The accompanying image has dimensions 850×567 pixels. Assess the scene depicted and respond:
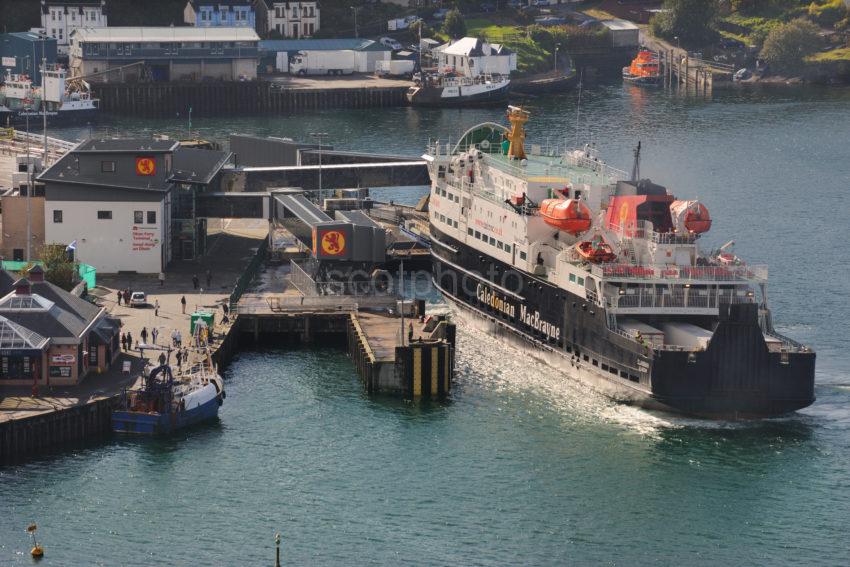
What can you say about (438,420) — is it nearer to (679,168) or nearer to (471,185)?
(471,185)

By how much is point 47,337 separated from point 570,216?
86.6ft

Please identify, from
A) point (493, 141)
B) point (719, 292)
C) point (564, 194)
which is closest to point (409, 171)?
point (493, 141)

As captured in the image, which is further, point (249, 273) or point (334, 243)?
point (249, 273)

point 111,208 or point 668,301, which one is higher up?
point 111,208

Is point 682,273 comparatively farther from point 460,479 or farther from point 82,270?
point 82,270

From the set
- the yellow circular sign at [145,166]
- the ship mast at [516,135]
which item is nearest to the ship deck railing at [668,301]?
the ship mast at [516,135]

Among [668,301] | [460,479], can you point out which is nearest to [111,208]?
[668,301]

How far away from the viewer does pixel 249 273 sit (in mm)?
101375

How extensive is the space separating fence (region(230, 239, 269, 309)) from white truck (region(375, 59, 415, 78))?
288 ft

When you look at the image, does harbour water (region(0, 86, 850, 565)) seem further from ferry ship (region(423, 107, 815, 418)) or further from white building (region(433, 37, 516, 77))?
white building (region(433, 37, 516, 77))

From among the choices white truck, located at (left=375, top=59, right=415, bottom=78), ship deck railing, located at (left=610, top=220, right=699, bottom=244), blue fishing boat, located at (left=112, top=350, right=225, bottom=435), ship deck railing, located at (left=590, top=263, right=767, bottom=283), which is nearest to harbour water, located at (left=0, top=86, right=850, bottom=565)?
blue fishing boat, located at (left=112, top=350, right=225, bottom=435)

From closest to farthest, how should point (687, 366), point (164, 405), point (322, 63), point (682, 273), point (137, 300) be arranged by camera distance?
point (164, 405), point (687, 366), point (682, 273), point (137, 300), point (322, 63)

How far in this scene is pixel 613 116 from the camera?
177 meters

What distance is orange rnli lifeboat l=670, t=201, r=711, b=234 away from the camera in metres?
83.7
